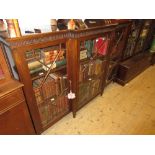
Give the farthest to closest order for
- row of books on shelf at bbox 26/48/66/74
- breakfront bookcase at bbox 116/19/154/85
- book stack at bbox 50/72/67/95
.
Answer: breakfront bookcase at bbox 116/19/154/85 < book stack at bbox 50/72/67/95 < row of books on shelf at bbox 26/48/66/74

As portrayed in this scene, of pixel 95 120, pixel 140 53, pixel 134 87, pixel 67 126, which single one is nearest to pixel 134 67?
pixel 134 87

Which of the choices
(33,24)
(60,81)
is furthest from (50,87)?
(33,24)

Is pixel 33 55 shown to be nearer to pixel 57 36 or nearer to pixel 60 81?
pixel 57 36

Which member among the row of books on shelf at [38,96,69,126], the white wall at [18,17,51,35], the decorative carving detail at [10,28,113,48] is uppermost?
the white wall at [18,17,51,35]

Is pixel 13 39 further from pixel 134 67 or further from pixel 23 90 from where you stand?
pixel 134 67

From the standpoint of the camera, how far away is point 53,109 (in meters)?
1.72

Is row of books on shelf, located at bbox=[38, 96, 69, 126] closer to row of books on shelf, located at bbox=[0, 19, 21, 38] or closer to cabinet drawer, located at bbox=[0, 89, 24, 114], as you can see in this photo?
cabinet drawer, located at bbox=[0, 89, 24, 114]

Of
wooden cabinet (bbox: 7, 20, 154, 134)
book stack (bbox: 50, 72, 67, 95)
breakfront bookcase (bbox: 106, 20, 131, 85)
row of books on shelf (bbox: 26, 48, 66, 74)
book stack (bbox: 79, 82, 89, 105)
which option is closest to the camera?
wooden cabinet (bbox: 7, 20, 154, 134)

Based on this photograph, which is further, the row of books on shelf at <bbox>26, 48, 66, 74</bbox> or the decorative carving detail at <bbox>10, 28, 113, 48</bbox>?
the row of books on shelf at <bbox>26, 48, 66, 74</bbox>

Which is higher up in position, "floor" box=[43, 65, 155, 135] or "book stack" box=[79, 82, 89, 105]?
"book stack" box=[79, 82, 89, 105]

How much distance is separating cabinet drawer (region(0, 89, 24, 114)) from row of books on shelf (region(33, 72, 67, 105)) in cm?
20

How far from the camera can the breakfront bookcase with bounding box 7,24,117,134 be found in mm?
1149

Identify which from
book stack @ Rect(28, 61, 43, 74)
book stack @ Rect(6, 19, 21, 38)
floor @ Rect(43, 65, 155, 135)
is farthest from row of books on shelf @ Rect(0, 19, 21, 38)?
floor @ Rect(43, 65, 155, 135)
